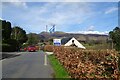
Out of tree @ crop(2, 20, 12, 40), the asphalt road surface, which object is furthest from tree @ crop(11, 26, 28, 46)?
the asphalt road surface

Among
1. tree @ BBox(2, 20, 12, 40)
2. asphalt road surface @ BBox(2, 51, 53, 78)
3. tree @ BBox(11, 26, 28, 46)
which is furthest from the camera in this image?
tree @ BBox(11, 26, 28, 46)

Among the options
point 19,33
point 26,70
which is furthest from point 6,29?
point 26,70

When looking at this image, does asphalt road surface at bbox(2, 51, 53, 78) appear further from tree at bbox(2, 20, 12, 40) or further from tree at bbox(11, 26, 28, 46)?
tree at bbox(11, 26, 28, 46)

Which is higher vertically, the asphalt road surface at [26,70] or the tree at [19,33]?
the tree at [19,33]

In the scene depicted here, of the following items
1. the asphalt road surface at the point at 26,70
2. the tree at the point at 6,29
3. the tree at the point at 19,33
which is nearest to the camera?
the asphalt road surface at the point at 26,70

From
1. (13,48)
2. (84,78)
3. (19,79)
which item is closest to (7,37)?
(13,48)

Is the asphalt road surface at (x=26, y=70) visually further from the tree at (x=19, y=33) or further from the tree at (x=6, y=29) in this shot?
the tree at (x=19, y=33)

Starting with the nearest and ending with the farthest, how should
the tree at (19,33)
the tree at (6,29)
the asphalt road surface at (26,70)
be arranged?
the asphalt road surface at (26,70) < the tree at (6,29) < the tree at (19,33)

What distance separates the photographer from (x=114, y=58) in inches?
298

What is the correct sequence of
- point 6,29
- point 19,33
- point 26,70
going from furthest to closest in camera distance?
point 19,33 → point 6,29 → point 26,70

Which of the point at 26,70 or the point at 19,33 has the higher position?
the point at 19,33

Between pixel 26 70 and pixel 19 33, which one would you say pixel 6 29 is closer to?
pixel 19 33

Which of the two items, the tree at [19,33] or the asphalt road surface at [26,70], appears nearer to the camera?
the asphalt road surface at [26,70]

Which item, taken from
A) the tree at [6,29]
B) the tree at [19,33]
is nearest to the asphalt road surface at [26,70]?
the tree at [6,29]
